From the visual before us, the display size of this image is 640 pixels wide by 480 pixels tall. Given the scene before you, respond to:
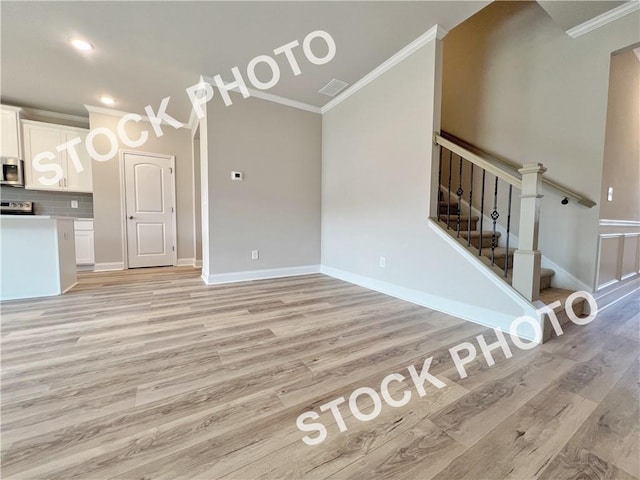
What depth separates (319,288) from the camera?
3379 mm

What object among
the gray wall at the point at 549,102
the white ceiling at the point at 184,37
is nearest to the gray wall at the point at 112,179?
the white ceiling at the point at 184,37

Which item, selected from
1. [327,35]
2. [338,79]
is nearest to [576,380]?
[327,35]

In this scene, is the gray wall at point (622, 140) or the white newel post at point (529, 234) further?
the gray wall at point (622, 140)

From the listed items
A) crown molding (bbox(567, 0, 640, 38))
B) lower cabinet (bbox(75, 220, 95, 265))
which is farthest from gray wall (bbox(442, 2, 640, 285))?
lower cabinet (bbox(75, 220, 95, 265))

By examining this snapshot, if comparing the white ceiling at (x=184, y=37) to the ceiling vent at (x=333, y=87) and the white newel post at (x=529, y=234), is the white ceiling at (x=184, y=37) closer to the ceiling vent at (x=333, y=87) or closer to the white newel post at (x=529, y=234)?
the ceiling vent at (x=333, y=87)

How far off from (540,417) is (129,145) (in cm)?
596

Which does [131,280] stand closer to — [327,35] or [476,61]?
[327,35]

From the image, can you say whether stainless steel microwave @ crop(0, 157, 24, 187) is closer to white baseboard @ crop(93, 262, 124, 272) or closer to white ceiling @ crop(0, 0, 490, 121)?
white ceiling @ crop(0, 0, 490, 121)

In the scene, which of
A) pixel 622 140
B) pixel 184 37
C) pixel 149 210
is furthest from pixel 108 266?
pixel 622 140

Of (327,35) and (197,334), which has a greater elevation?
(327,35)

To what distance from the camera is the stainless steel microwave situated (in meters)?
4.08

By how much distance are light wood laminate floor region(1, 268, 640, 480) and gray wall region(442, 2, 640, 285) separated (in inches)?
35.7

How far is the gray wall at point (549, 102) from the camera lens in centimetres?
243

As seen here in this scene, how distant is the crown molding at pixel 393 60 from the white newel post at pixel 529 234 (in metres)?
1.56
